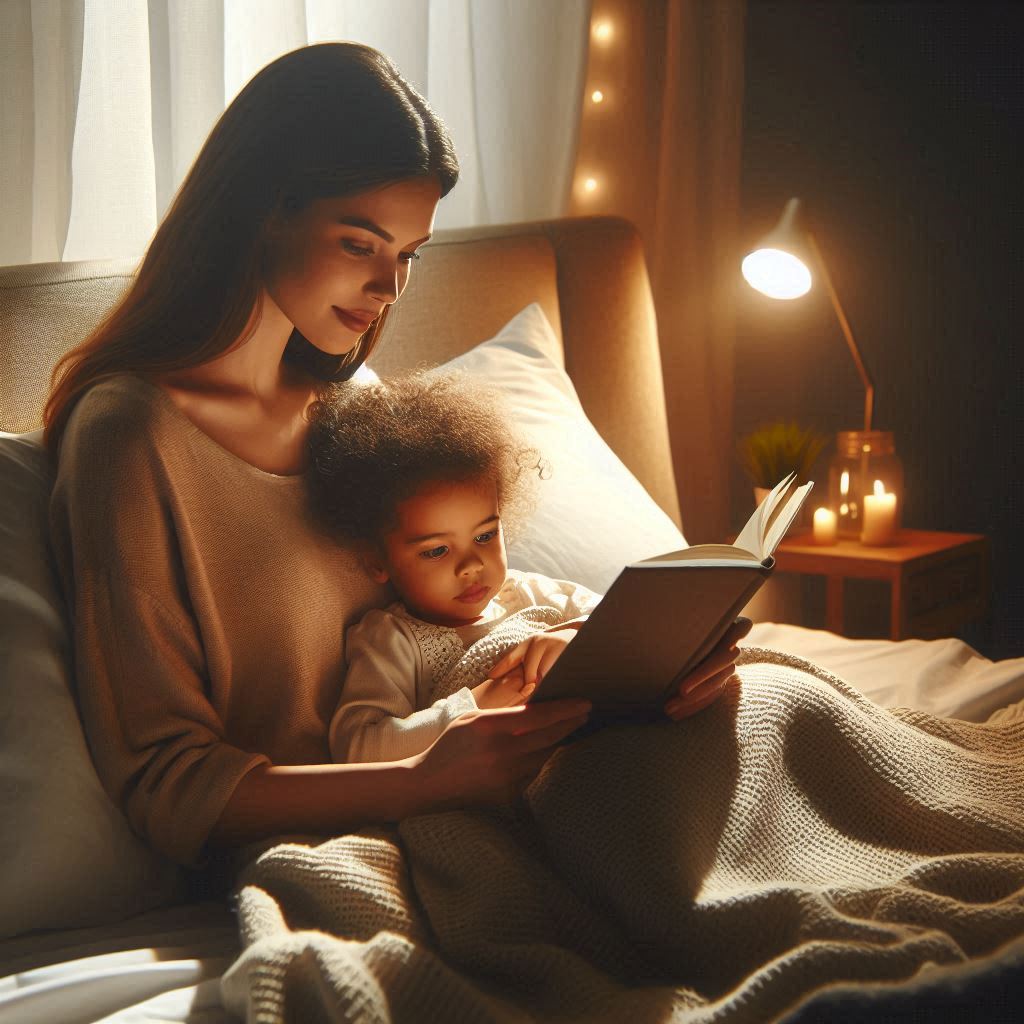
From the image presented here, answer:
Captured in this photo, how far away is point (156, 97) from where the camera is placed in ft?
5.75

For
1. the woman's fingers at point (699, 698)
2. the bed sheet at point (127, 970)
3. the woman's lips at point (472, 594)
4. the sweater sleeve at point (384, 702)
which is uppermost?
the woman's lips at point (472, 594)

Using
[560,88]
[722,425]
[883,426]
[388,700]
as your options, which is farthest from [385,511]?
[883,426]

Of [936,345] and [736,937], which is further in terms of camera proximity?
[936,345]

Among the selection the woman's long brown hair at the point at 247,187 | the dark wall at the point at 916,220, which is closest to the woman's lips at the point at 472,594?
the woman's long brown hair at the point at 247,187

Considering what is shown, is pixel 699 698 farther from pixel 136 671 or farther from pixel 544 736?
pixel 136 671

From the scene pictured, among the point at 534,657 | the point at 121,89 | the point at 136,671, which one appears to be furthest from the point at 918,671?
the point at 121,89

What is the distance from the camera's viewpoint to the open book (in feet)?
2.75

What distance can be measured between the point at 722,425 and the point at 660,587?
6.60 ft

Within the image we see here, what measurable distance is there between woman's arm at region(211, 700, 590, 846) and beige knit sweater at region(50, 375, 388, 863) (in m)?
0.03

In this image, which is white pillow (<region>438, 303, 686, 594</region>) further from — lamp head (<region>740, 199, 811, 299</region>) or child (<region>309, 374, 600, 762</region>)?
lamp head (<region>740, 199, 811, 299</region>)

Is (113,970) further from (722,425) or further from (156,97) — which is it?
(722,425)

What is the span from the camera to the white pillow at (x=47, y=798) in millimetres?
911

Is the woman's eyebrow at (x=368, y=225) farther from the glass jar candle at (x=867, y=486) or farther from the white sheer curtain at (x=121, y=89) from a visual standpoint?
the glass jar candle at (x=867, y=486)

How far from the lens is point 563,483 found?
5.24 feet
